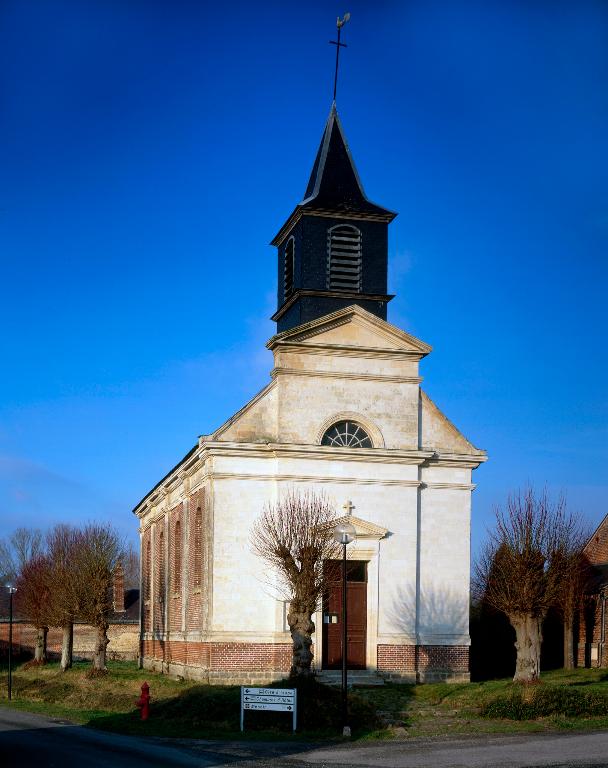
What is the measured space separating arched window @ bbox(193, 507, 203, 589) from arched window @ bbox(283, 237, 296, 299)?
25.1 ft

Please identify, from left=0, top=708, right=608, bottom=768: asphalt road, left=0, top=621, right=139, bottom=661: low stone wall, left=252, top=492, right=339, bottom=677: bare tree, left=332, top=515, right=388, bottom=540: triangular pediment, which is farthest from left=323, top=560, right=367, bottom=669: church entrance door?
left=0, top=621, right=139, bottom=661: low stone wall

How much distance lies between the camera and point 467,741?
19.9 m

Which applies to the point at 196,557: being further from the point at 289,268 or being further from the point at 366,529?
the point at 289,268

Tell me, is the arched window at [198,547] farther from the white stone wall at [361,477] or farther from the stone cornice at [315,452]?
the stone cornice at [315,452]

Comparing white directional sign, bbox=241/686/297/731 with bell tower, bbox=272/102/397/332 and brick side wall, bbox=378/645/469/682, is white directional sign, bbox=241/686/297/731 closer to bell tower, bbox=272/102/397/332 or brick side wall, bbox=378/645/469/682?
brick side wall, bbox=378/645/469/682

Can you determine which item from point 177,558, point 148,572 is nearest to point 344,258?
point 177,558

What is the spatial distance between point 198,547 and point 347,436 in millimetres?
6338

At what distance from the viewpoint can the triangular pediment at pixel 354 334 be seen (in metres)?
30.9

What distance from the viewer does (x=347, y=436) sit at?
102 ft

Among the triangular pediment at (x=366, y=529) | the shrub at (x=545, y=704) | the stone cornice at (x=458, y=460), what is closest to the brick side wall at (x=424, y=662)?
the triangular pediment at (x=366, y=529)

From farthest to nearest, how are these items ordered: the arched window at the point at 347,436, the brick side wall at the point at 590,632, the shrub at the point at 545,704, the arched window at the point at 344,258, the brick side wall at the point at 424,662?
the brick side wall at the point at 590,632 → the arched window at the point at 344,258 → the arched window at the point at 347,436 → the brick side wall at the point at 424,662 → the shrub at the point at 545,704

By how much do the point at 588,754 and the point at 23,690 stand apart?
2431cm

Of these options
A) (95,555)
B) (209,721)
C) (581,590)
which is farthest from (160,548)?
(209,721)

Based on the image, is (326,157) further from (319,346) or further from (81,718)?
(81,718)
